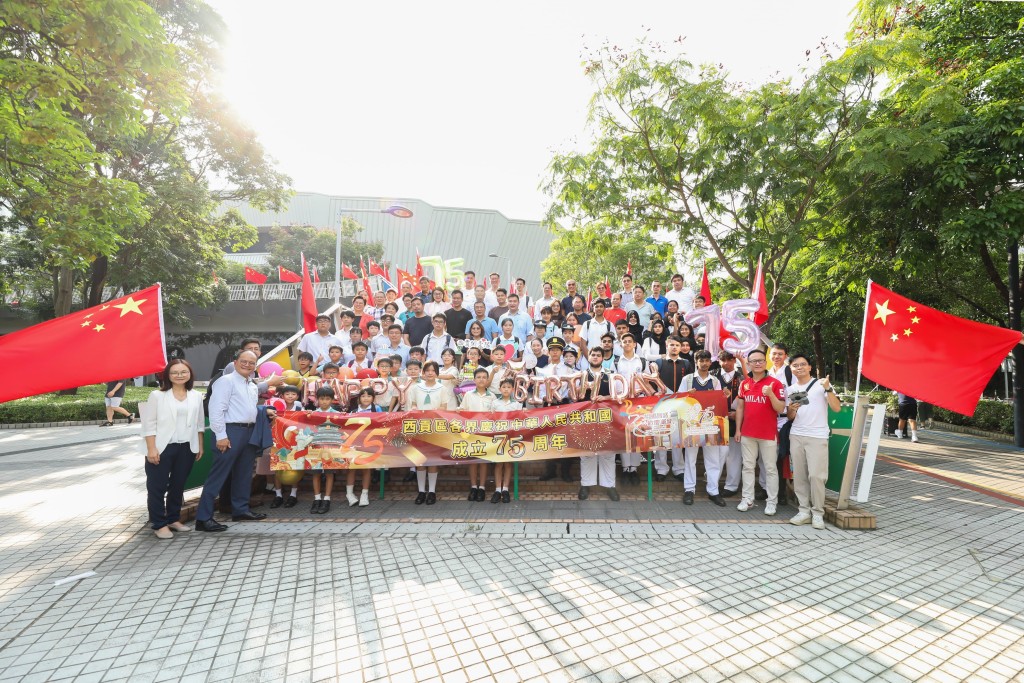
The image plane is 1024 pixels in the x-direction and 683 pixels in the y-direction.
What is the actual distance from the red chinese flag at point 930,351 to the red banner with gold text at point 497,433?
1755mm

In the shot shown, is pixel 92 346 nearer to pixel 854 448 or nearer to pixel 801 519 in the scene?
pixel 801 519

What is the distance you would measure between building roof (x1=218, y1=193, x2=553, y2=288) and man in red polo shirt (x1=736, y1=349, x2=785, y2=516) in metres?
50.1

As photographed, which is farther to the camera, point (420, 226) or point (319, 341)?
point (420, 226)

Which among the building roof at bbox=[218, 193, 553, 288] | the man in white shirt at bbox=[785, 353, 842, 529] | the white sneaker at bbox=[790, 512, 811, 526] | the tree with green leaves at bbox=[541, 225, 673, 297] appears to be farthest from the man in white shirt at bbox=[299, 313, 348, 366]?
the building roof at bbox=[218, 193, 553, 288]

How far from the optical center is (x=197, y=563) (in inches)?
181

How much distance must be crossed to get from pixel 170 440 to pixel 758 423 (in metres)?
6.43

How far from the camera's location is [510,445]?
6340mm

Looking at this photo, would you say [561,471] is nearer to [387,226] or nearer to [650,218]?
[650,218]

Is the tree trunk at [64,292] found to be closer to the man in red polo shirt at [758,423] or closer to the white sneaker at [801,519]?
the man in red polo shirt at [758,423]

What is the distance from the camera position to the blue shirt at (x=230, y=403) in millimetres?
5656

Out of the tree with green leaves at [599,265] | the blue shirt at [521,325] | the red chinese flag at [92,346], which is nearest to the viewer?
the red chinese flag at [92,346]

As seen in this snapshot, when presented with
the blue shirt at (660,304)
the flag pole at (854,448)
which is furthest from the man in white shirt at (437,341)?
the flag pole at (854,448)

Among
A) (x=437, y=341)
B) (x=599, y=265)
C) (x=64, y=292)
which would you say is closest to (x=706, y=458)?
(x=437, y=341)

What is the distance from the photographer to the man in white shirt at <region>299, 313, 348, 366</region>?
8.30 meters
